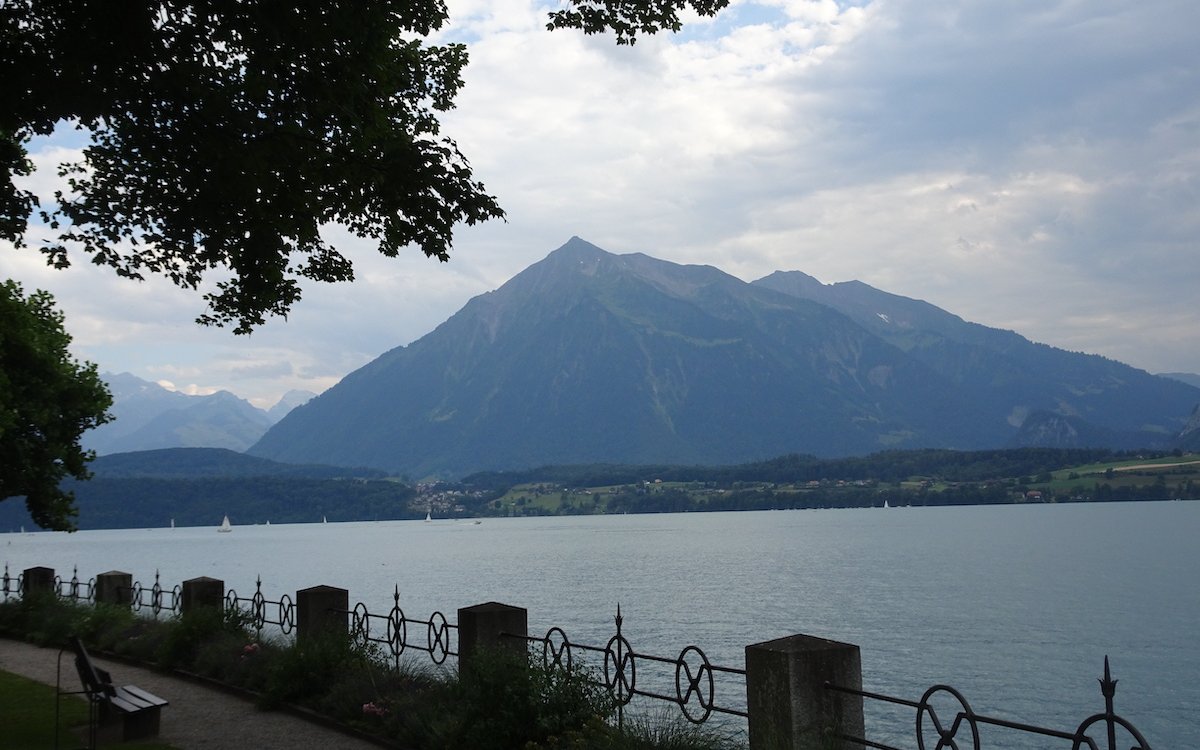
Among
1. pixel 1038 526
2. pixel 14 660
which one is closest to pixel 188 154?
pixel 14 660

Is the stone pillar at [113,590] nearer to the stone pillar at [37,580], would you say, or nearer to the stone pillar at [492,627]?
the stone pillar at [37,580]

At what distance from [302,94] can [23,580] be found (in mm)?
21487

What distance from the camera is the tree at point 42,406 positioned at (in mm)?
23938

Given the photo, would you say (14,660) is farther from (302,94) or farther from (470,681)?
(302,94)

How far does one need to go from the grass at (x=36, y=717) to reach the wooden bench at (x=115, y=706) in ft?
0.88

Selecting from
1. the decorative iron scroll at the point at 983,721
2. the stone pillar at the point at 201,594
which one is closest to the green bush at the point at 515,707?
the decorative iron scroll at the point at 983,721

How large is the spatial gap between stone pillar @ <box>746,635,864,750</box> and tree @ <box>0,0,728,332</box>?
7.03m

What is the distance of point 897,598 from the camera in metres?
68.7

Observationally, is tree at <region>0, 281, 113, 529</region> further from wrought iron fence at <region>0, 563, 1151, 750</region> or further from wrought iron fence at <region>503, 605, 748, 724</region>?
wrought iron fence at <region>503, 605, 748, 724</region>

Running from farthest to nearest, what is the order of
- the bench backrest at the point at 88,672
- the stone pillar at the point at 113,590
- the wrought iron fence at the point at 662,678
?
the stone pillar at the point at 113,590, the bench backrest at the point at 88,672, the wrought iron fence at the point at 662,678

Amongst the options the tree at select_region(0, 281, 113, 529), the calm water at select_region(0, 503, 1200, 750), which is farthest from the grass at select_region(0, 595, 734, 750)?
the calm water at select_region(0, 503, 1200, 750)

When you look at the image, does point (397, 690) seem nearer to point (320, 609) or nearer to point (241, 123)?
point (320, 609)

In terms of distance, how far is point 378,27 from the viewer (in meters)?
12.0

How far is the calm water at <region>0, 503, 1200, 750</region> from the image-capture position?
37.9 m
